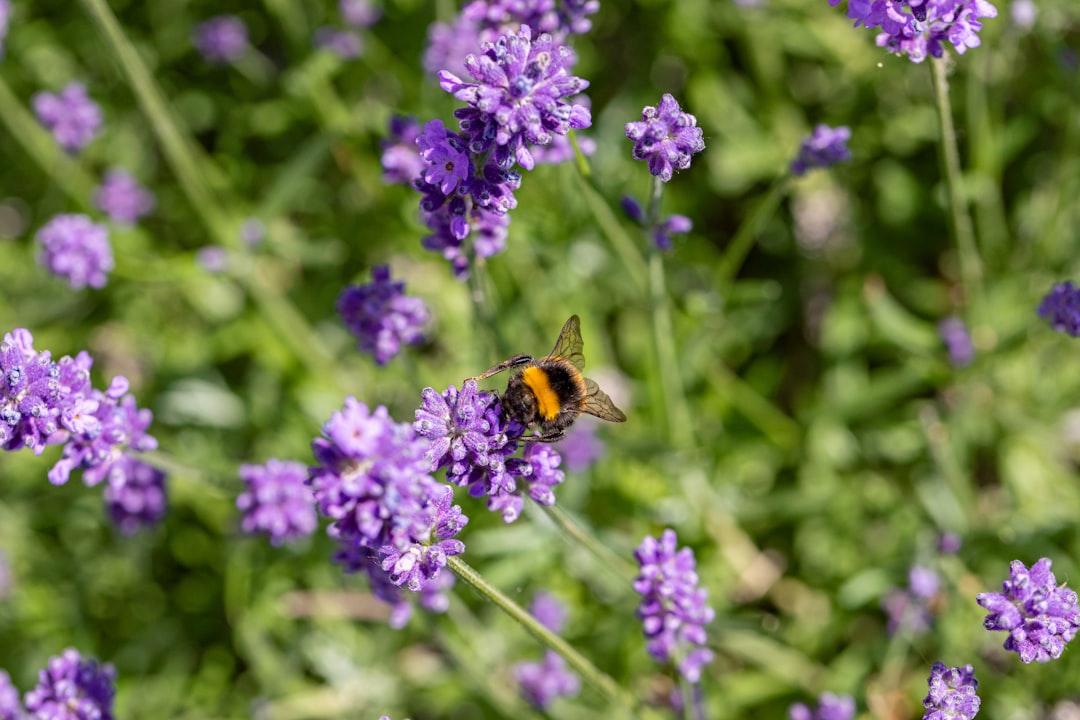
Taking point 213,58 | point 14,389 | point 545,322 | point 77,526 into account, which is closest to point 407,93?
point 213,58

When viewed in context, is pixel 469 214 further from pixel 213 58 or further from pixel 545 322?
pixel 213 58

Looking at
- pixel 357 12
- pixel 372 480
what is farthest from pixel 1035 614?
pixel 357 12

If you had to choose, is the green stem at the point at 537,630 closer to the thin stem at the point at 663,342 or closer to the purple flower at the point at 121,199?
the thin stem at the point at 663,342

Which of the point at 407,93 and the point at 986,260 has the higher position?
the point at 407,93

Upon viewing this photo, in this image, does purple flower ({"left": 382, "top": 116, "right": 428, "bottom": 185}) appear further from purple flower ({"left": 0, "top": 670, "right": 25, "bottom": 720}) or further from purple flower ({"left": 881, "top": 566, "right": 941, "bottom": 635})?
purple flower ({"left": 881, "top": 566, "right": 941, "bottom": 635})

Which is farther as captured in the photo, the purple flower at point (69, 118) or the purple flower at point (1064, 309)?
the purple flower at point (69, 118)

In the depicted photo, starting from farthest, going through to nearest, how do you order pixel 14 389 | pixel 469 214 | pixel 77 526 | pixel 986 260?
1. pixel 77 526
2. pixel 986 260
3. pixel 469 214
4. pixel 14 389

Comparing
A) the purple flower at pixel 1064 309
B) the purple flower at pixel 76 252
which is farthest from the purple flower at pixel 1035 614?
the purple flower at pixel 76 252
